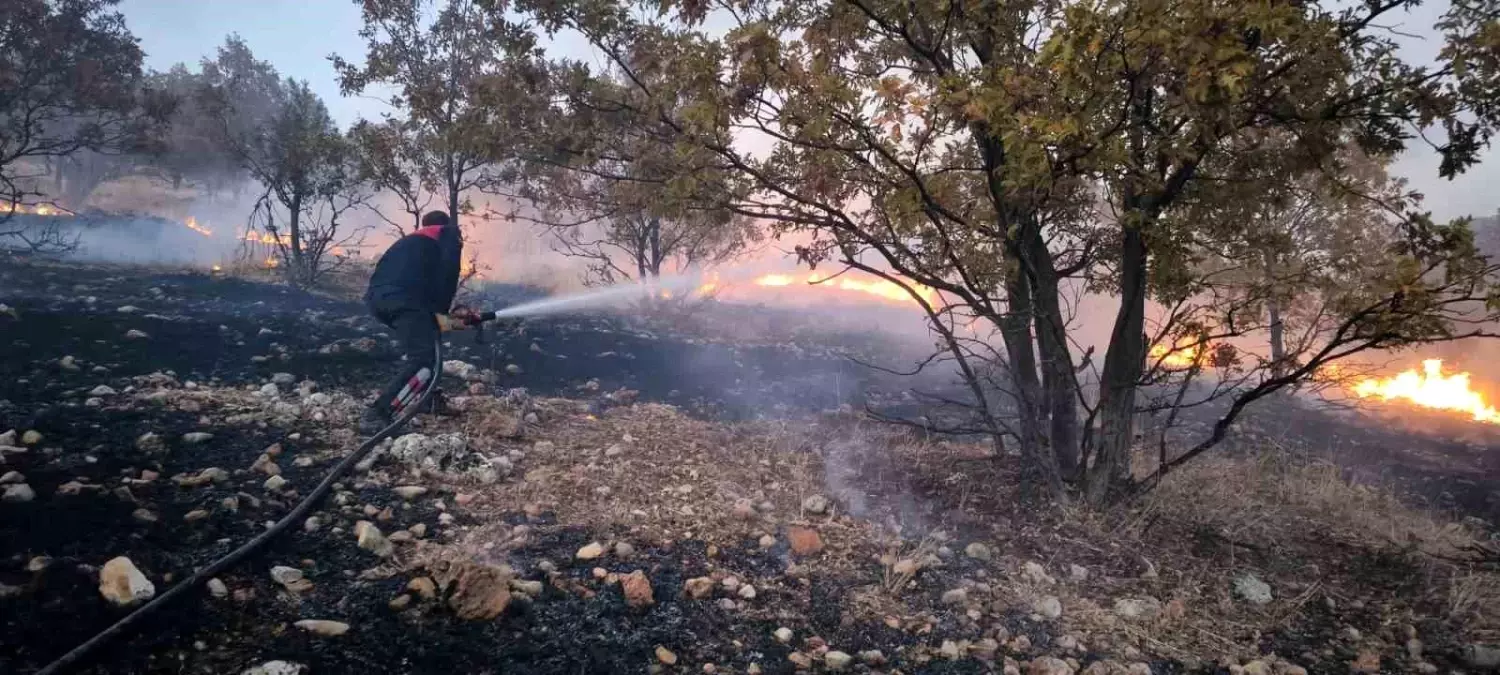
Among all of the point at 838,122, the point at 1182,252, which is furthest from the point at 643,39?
the point at 1182,252

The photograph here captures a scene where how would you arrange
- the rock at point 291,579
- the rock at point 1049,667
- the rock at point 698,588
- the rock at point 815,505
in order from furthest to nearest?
the rock at point 815,505 < the rock at point 698,588 < the rock at point 291,579 < the rock at point 1049,667

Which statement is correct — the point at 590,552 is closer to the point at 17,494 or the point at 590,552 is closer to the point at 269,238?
the point at 17,494

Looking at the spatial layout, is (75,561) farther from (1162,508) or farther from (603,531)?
(1162,508)

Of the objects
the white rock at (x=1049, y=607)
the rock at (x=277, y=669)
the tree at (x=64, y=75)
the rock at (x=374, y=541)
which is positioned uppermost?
the tree at (x=64, y=75)

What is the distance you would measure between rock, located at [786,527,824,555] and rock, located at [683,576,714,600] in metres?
0.71

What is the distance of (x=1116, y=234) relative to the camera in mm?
5418

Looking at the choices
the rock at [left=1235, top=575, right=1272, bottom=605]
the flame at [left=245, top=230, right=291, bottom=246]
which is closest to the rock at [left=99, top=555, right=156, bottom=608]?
the rock at [left=1235, top=575, right=1272, bottom=605]

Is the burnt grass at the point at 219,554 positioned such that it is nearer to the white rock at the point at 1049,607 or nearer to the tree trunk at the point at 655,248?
the white rock at the point at 1049,607

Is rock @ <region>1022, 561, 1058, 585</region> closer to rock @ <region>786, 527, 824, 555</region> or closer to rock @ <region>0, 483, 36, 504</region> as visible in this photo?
rock @ <region>786, 527, 824, 555</region>

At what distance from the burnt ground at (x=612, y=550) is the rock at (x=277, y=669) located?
55 mm

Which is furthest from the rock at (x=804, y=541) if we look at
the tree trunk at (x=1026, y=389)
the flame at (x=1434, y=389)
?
the flame at (x=1434, y=389)

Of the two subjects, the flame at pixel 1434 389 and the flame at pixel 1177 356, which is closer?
the flame at pixel 1177 356

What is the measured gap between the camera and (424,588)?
3.17 meters

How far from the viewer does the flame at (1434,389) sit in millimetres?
15438
